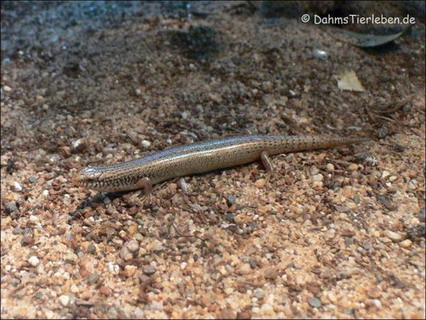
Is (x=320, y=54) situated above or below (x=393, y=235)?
above

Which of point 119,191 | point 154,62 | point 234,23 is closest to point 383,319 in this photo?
point 119,191

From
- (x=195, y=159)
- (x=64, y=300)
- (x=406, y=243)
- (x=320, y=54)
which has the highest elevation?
(x=320, y=54)

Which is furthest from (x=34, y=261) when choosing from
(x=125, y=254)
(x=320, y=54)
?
(x=320, y=54)

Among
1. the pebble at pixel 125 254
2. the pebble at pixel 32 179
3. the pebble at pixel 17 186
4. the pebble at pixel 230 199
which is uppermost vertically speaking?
the pebble at pixel 230 199

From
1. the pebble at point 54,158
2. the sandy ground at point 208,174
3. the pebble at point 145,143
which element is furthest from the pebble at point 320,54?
the pebble at point 54,158

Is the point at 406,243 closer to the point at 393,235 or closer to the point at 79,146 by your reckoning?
Answer: the point at 393,235

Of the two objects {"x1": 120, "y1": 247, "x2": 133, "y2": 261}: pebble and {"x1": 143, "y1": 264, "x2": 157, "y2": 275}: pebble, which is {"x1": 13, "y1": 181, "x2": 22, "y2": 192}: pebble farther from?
{"x1": 143, "y1": 264, "x2": 157, "y2": 275}: pebble

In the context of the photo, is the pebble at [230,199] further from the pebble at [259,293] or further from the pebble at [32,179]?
the pebble at [32,179]
